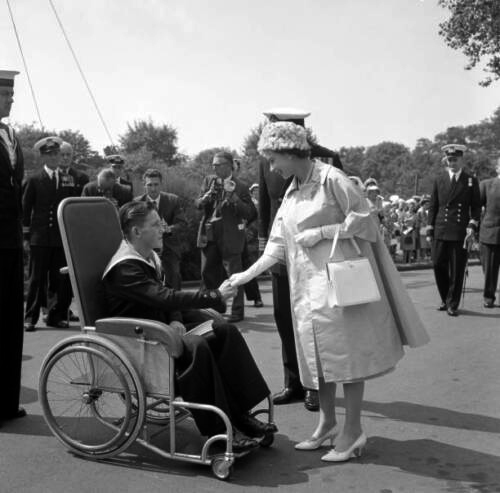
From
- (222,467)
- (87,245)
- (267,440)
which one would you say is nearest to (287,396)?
(267,440)

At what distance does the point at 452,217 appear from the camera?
1000cm

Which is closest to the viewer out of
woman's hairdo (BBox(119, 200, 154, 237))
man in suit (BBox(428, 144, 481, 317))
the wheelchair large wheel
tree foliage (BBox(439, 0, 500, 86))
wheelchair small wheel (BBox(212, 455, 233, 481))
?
wheelchair small wheel (BBox(212, 455, 233, 481))

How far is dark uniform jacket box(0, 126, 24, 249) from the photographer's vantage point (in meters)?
5.20

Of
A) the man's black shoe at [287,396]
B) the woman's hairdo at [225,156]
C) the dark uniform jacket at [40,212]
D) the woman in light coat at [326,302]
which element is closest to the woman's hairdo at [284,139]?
the woman in light coat at [326,302]

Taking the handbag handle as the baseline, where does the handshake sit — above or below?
below

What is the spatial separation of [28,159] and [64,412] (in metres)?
36.0

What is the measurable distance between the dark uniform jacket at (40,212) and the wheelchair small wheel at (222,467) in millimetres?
5508

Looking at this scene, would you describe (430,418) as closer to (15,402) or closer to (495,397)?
(495,397)

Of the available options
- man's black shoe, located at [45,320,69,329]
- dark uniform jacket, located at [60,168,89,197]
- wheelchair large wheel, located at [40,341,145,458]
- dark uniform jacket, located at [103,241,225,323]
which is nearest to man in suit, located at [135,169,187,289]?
dark uniform jacket, located at [60,168,89,197]

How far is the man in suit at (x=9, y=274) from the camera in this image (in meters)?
5.18

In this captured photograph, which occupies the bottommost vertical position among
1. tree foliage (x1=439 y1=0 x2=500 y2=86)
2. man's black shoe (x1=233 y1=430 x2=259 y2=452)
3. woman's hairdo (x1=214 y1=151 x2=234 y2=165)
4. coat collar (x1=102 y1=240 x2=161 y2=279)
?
man's black shoe (x1=233 y1=430 x2=259 y2=452)

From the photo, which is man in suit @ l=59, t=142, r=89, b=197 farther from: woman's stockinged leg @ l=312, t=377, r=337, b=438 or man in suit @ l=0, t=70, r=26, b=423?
woman's stockinged leg @ l=312, t=377, r=337, b=438

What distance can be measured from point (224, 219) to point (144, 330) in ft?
17.8

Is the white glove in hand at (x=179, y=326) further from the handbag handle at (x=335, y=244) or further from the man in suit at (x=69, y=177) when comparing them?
the man in suit at (x=69, y=177)
